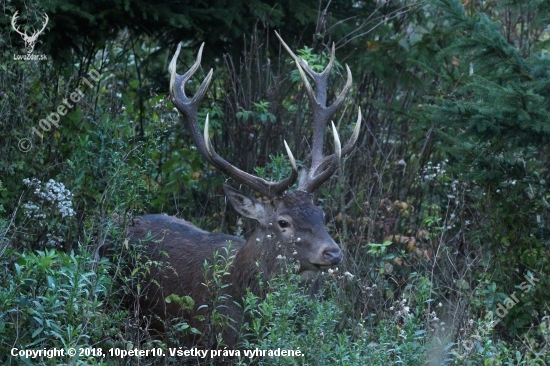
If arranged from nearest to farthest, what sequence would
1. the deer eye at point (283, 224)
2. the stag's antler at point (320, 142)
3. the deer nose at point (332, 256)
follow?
the deer nose at point (332, 256) < the deer eye at point (283, 224) < the stag's antler at point (320, 142)

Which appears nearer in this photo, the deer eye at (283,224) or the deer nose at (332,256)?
the deer nose at (332,256)

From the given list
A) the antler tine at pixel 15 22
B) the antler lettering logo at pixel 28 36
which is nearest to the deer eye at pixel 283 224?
the antler lettering logo at pixel 28 36

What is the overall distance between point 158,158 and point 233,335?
3.67 metres

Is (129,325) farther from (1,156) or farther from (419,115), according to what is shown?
(419,115)

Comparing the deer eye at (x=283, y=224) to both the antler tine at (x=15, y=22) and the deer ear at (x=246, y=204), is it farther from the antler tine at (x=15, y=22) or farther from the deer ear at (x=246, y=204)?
the antler tine at (x=15, y=22)

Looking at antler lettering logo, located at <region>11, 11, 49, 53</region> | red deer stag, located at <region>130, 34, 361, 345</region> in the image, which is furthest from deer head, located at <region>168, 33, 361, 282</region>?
antler lettering logo, located at <region>11, 11, 49, 53</region>

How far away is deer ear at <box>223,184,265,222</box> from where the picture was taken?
6.55 meters

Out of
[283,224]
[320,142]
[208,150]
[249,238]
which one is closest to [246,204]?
[249,238]

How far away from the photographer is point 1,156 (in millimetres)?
7273

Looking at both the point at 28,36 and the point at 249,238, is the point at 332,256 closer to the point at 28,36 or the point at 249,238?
the point at 249,238

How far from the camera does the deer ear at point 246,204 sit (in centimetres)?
655

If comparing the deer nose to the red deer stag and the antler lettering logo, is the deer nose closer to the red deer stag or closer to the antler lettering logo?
the red deer stag

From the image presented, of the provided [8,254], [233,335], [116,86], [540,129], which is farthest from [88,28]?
[540,129]

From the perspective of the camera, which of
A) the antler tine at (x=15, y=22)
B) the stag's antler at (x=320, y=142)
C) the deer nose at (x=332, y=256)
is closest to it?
the deer nose at (x=332, y=256)
